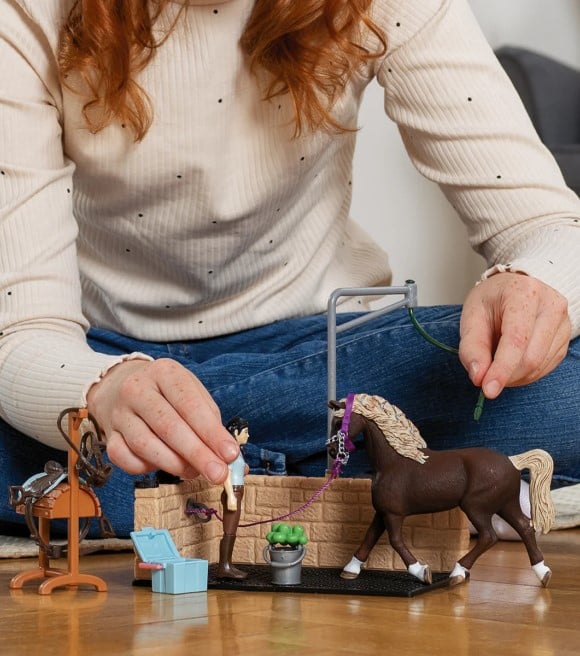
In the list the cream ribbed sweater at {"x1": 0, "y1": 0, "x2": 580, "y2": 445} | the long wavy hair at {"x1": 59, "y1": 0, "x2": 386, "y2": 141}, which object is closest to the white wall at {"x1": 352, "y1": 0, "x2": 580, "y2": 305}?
the cream ribbed sweater at {"x1": 0, "y1": 0, "x2": 580, "y2": 445}

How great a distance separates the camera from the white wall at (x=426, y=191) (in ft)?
9.86

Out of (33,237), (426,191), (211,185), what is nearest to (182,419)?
(33,237)

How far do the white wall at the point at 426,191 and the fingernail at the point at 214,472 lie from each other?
7.06 feet

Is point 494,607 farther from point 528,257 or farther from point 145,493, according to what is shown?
point 528,257

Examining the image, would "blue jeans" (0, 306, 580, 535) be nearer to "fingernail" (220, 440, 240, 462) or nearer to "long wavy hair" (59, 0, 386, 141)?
"long wavy hair" (59, 0, 386, 141)

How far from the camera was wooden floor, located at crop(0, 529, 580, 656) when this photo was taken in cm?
76

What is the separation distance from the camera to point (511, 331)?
39.4 inches

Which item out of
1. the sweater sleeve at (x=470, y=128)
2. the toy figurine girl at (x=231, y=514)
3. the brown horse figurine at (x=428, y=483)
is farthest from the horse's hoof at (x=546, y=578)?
the sweater sleeve at (x=470, y=128)

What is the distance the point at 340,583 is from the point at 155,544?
6.4 inches

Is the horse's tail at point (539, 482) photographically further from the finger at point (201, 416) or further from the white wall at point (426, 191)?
→ the white wall at point (426, 191)

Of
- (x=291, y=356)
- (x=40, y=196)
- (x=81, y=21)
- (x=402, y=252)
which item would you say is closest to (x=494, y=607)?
(x=291, y=356)

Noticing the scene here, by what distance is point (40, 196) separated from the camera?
Answer: 125 centimetres

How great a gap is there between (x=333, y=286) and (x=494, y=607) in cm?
Result: 74

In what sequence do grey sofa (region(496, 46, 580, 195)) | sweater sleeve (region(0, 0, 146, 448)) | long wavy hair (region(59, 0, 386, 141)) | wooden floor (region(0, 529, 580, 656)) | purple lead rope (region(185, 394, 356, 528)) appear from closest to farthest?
1. wooden floor (region(0, 529, 580, 656))
2. purple lead rope (region(185, 394, 356, 528))
3. sweater sleeve (region(0, 0, 146, 448))
4. long wavy hair (region(59, 0, 386, 141))
5. grey sofa (region(496, 46, 580, 195))
